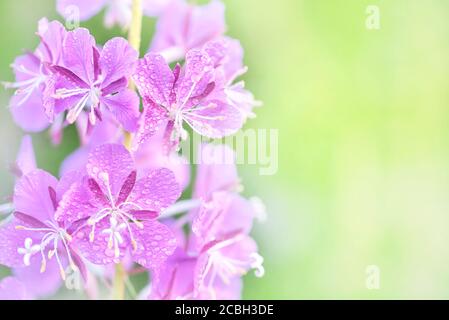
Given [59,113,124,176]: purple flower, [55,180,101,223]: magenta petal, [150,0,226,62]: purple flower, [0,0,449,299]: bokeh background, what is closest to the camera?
[55,180,101,223]: magenta petal

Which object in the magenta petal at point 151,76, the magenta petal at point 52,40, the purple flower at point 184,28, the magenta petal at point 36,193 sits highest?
the purple flower at point 184,28

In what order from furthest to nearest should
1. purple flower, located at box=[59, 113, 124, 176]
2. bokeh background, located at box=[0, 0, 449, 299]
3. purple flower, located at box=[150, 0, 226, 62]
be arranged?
bokeh background, located at box=[0, 0, 449, 299] < purple flower, located at box=[150, 0, 226, 62] < purple flower, located at box=[59, 113, 124, 176]

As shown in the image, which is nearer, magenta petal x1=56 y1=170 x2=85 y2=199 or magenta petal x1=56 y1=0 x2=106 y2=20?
magenta petal x1=56 y1=170 x2=85 y2=199

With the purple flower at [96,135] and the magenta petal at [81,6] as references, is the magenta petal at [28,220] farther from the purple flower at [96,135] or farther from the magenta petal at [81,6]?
the magenta petal at [81,6]

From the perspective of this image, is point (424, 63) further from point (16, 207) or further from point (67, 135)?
point (16, 207)

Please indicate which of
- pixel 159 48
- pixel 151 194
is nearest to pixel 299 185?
pixel 159 48

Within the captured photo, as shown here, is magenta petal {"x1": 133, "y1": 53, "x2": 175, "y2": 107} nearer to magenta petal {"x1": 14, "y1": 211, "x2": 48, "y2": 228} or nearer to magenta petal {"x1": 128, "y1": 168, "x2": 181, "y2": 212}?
magenta petal {"x1": 128, "y1": 168, "x2": 181, "y2": 212}

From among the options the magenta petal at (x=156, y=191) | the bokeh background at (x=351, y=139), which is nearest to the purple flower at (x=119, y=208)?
the magenta petal at (x=156, y=191)

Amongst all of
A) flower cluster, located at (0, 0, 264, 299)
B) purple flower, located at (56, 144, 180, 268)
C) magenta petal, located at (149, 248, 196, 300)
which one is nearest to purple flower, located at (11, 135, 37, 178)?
flower cluster, located at (0, 0, 264, 299)
